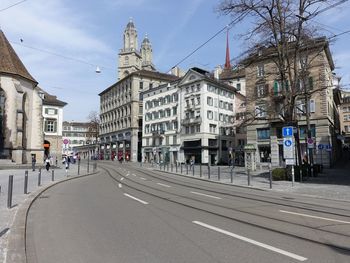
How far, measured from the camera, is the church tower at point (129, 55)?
107938 mm

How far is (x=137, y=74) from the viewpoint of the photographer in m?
90.3

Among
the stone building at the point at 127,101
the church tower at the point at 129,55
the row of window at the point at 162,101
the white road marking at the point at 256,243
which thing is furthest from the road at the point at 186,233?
the church tower at the point at 129,55

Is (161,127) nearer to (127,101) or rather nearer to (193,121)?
(193,121)

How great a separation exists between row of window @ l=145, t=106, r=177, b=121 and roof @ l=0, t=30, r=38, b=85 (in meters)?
33.1

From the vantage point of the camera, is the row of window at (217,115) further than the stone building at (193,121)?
Yes

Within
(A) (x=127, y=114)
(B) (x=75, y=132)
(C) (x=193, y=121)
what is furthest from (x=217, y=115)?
(B) (x=75, y=132)

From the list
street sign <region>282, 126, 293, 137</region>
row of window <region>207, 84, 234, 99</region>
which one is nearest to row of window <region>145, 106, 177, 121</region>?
row of window <region>207, 84, 234, 99</region>

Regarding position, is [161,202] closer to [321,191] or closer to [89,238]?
[89,238]

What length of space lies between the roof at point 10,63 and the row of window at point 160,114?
3313cm

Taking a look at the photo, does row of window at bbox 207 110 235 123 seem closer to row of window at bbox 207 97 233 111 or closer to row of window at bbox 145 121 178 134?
row of window at bbox 207 97 233 111

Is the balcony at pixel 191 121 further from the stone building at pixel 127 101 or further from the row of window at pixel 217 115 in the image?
the stone building at pixel 127 101

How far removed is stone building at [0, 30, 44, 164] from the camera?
44750mm

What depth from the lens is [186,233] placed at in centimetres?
745

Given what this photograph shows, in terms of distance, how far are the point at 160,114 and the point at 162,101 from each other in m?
2.93
